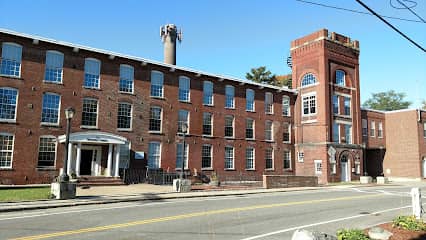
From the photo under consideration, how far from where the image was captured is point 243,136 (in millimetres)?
35594

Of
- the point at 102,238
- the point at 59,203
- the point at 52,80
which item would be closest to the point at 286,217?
the point at 102,238

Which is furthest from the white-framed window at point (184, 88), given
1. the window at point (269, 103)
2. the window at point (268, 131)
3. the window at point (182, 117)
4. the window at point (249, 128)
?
the window at point (268, 131)

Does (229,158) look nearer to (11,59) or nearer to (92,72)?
(92,72)

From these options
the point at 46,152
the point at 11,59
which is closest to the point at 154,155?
the point at 46,152

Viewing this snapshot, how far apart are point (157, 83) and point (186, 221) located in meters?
21.0

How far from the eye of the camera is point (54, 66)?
2566 centimetres

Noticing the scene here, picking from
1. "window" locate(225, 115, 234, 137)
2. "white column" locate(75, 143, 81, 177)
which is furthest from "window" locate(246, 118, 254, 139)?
"white column" locate(75, 143, 81, 177)

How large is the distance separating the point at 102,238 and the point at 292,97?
3466 cm

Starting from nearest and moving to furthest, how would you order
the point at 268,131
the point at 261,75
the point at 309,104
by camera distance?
the point at 268,131, the point at 309,104, the point at 261,75

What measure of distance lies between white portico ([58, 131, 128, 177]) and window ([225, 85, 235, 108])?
12118 millimetres

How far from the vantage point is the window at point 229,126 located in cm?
3465

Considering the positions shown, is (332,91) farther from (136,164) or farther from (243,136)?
(136,164)

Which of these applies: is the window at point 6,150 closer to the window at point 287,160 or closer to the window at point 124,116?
the window at point 124,116

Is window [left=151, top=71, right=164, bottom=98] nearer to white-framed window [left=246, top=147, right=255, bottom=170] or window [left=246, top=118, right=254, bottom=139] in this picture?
window [left=246, top=118, right=254, bottom=139]
